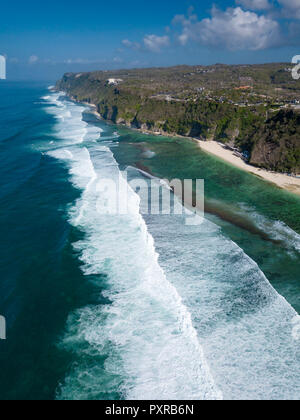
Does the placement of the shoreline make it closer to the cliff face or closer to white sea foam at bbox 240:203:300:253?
the cliff face

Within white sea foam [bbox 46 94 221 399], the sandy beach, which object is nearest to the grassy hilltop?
the sandy beach

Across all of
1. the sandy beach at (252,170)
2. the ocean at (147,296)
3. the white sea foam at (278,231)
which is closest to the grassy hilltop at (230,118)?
the sandy beach at (252,170)

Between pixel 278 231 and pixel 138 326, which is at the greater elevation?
pixel 278 231

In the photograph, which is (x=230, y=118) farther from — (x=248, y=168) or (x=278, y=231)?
(x=278, y=231)

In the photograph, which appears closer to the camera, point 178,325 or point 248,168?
point 178,325

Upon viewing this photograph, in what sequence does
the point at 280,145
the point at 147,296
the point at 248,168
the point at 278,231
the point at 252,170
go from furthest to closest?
1. the point at 248,168
2. the point at 252,170
3. the point at 280,145
4. the point at 278,231
5. the point at 147,296

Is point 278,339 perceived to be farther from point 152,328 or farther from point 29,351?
point 29,351

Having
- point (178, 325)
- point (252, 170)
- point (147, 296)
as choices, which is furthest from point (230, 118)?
point (178, 325)

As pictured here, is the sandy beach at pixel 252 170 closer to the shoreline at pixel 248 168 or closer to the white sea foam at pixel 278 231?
the shoreline at pixel 248 168
